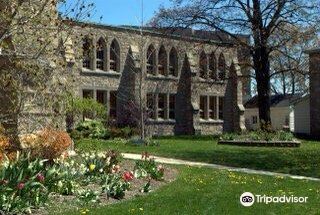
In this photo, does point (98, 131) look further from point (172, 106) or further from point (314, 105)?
point (314, 105)

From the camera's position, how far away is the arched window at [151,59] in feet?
135

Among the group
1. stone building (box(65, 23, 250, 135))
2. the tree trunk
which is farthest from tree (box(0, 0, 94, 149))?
the tree trunk

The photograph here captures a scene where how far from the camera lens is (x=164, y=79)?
1662 inches

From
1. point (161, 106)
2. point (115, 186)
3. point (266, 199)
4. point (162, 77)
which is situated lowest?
point (266, 199)

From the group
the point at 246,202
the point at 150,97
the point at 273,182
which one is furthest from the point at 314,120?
the point at 246,202

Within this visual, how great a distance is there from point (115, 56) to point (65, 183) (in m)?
28.8

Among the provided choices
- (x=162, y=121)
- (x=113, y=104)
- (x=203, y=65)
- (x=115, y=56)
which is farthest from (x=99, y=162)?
(x=203, y=65)

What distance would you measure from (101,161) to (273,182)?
4177 millimetres

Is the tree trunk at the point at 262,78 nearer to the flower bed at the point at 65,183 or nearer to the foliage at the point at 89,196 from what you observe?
the flower bed at the point at 65,183

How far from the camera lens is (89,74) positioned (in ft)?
121

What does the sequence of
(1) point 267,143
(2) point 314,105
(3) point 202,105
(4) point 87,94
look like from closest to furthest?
(1) point 267,143, (4) point 87,94, (2) point 314,105, (3) point 202,105

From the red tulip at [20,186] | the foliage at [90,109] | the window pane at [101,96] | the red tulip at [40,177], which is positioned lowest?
the red tulip at [20,186]

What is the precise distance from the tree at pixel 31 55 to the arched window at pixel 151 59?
28.8 m

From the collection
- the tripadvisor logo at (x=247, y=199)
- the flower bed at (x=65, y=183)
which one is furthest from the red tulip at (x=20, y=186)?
the tripadvisor logo at (x=247, y=199)
